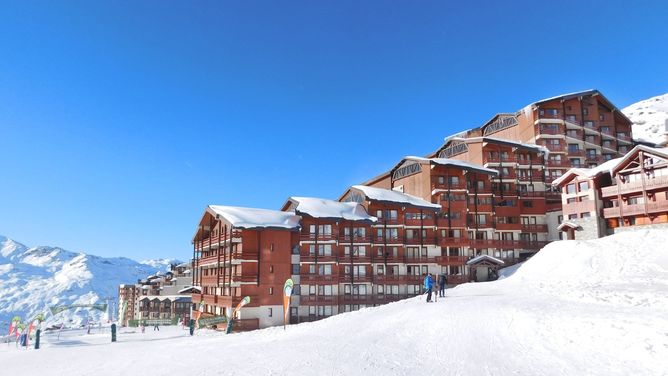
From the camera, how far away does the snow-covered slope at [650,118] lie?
9606cm

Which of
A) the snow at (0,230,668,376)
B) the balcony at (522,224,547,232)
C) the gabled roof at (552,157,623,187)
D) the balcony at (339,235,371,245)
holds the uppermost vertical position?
the gabled roof at (552,157,623,187)

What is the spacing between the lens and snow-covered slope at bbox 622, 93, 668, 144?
3782 inches

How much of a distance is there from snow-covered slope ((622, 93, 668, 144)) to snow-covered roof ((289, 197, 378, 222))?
70.9 m

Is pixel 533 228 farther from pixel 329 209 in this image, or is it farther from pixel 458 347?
pixel 458 347

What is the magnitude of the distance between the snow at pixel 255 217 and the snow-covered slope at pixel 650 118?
80.0 metres

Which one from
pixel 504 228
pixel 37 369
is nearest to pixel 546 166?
pixel 504 228

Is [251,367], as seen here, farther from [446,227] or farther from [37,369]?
[446,227]

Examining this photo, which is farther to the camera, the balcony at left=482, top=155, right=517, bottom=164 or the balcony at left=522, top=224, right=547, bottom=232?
the balcony at left=482, top=155, right=517, bottom=164

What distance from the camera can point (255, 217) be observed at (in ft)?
146

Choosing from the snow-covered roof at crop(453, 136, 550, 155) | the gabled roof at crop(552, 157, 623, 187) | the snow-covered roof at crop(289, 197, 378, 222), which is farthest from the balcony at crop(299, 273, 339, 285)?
the gabled roof at crop(552, 157, 623, 187)

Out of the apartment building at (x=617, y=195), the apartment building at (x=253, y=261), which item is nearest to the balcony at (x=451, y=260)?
the apartment building at (x=617, y=195)

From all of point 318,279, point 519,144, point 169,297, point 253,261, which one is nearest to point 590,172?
point 519,144

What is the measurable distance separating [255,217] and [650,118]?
123m

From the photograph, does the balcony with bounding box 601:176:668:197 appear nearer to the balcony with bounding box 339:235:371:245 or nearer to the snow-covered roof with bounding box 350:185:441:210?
the snow-covered roof with bounding box 350:185:441:210
